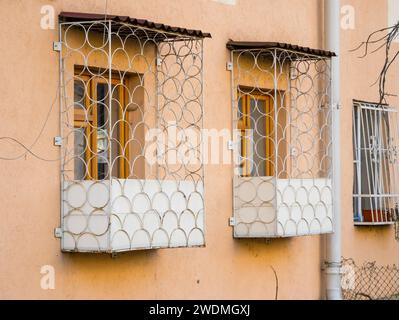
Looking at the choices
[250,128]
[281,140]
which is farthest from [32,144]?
[281,140]

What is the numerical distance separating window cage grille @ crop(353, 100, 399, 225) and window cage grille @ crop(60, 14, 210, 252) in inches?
134

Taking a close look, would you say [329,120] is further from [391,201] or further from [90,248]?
[90,248]

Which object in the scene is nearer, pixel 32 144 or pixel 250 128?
pixel 32 144

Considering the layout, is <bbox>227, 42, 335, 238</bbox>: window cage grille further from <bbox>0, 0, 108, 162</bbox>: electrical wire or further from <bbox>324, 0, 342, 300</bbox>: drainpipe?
<bbox>0, 0, 108, 162</bbox>: electrical wire

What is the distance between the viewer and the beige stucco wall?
8703 millimetres

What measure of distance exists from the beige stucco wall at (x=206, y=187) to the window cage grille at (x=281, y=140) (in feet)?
0.75

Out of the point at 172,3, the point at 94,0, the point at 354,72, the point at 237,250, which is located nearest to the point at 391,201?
the point at 354,72

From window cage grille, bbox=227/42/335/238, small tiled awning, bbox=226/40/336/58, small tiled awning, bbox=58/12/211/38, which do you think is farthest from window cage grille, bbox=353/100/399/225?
small tiled awning, bbox=58/12/211/38

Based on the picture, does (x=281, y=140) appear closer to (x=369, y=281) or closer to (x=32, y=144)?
(x=369, y=281)

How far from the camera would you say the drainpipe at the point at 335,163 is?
1230 cm

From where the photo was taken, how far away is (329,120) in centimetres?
1241

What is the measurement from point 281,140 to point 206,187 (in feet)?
5.03

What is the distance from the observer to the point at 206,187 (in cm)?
1071
